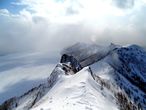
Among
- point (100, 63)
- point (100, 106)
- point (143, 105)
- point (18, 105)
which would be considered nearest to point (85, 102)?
point (100, 106)

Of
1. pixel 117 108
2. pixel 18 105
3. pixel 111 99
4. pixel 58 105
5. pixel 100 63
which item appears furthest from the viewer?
pixel 100 63

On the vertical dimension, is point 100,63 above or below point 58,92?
above

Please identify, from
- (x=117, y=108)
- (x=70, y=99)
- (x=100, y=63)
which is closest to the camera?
(x=70, y=99)

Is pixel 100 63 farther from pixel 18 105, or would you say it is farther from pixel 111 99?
pixel 111 99

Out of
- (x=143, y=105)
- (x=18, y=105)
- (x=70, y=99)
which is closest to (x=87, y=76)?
(x=70, y=99)

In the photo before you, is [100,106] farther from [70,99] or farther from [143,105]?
[143,105]

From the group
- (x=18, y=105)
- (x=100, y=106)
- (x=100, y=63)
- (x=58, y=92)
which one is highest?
(x=100, y=63)

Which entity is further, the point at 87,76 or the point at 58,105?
the point at 87,76

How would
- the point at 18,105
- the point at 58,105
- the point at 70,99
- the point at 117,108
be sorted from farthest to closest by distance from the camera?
the point at 18,105, the point at 117,108, the point at 70,99, the point at 58,105

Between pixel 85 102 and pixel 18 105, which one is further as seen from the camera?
pixel 18 105
